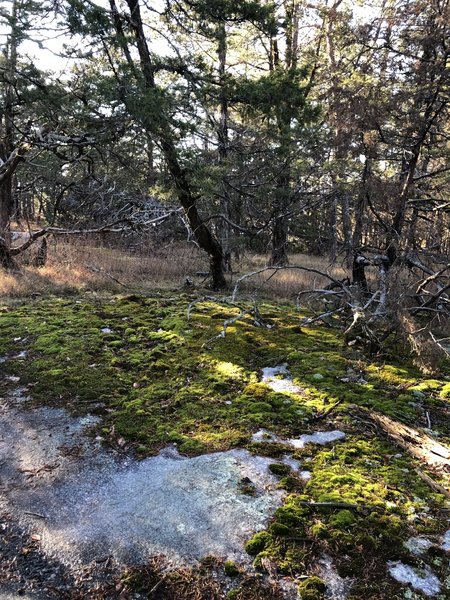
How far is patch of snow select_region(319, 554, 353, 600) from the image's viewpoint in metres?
2.01

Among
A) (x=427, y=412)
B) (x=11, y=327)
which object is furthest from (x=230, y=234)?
(x=427, y=412)

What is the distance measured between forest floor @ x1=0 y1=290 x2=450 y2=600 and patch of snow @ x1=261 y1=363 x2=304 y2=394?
0.02 meters

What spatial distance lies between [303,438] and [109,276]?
7.40 metres

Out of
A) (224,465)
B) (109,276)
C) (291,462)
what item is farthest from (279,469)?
(109,276)

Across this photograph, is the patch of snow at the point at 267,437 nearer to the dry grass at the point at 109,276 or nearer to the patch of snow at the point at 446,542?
the patch of snow at the point at 446,542

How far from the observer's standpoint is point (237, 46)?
13.6 meters

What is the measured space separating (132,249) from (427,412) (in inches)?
524

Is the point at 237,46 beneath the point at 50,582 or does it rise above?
above

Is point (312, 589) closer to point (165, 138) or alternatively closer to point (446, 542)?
point (446, 542)

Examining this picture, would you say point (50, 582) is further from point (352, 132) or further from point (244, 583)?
point (352, 132)

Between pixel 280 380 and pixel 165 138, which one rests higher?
pixel 165 138

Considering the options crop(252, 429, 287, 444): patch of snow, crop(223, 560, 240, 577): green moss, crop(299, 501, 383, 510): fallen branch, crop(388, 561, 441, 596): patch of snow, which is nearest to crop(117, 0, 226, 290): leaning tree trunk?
crop(252, 429, 287, 444): patch of snow

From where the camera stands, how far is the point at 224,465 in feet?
9.86

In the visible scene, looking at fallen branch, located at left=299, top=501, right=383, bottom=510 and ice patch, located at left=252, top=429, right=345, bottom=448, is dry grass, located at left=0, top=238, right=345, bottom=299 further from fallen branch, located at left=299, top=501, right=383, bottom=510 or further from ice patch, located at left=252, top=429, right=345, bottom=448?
fallen branch, located at left=299, top=501, right=383, bottom=510
